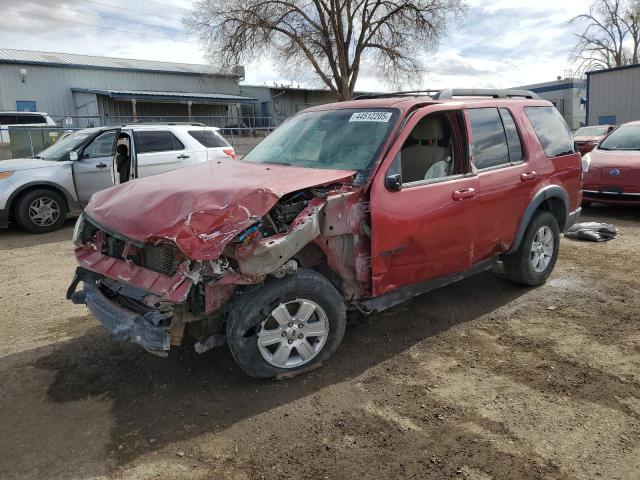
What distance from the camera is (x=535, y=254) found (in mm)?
5270

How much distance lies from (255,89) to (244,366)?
40630 millimetres

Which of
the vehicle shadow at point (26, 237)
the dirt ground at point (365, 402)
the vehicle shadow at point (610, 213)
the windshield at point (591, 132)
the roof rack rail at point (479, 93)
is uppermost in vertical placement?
the roof rack rail at point (479, 93)

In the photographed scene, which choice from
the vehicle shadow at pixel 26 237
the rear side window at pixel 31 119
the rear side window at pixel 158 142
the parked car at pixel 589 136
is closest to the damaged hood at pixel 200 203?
the vehicle shadow at pixel 26 237

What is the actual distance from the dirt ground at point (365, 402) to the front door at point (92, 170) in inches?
177

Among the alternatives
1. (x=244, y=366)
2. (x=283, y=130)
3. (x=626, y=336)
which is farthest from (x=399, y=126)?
(x=626, y=336)

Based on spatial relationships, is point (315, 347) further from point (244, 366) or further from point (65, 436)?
point (65, 436)

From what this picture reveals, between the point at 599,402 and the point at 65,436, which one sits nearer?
the point at 65,436

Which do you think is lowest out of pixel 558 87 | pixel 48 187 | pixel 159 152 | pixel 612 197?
pixel 612 197

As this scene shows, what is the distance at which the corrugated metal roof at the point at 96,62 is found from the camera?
3209 centimetres

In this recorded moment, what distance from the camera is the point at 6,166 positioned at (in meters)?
8.54

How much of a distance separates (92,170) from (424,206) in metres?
7.04

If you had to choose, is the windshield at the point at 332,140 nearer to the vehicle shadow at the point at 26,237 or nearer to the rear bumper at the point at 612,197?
the vehicle shadow at the point at 26,237

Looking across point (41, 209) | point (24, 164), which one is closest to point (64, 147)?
point (24, 164)

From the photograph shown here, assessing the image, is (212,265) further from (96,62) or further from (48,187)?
(96,62)
